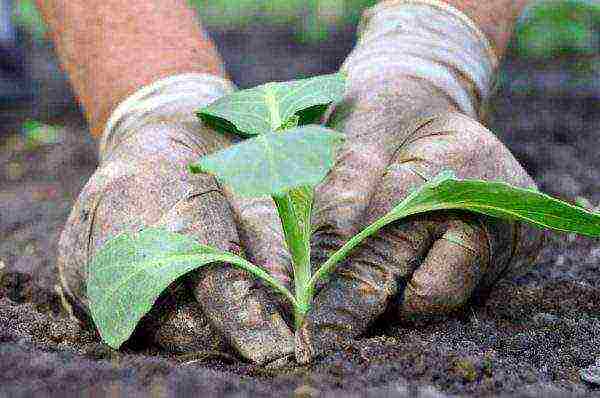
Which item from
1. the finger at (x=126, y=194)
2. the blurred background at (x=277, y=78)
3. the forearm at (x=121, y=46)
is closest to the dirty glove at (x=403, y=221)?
the finger at (x=126, y=194)

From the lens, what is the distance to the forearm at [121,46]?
6.07ft

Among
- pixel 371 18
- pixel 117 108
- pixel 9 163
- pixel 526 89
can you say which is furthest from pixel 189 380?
pixel 526 89

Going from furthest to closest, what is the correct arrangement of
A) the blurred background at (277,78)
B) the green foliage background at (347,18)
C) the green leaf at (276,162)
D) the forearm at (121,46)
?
the green foliage background at (347,18), the blurred background at (277,78), the forearm at (121,46), the green leaf at (276,162)

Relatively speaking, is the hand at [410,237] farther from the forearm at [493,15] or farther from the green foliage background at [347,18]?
the green foliage background at [347,18]

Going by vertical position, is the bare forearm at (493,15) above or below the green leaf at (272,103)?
below

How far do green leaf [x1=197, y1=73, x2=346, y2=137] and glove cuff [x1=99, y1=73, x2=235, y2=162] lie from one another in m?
0.27

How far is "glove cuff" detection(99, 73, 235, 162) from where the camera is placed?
160 cm

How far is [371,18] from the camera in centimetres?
202

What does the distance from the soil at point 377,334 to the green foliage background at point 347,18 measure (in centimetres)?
54

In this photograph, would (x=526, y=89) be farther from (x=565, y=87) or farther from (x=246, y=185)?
(x=246, y=185)

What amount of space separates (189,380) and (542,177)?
1704 millimetres

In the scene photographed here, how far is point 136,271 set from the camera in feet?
3.69

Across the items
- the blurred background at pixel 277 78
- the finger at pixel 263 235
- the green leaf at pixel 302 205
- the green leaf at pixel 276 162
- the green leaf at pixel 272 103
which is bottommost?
the blurred background at pixel 277 78

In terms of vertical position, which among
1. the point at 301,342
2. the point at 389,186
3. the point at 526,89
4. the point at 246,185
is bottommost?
the point at 526,89
